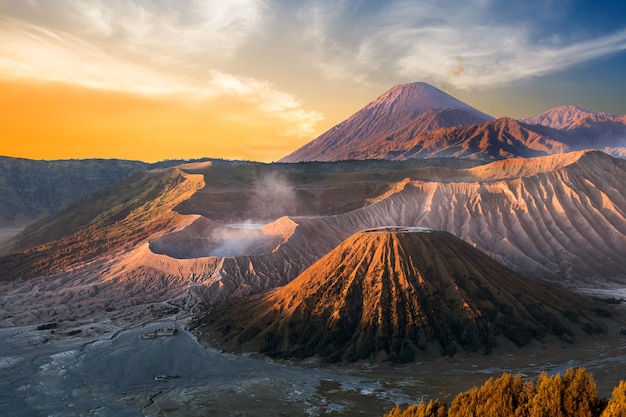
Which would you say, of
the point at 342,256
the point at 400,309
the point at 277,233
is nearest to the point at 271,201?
the point at 277,233

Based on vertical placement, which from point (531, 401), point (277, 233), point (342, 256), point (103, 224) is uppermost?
point (103, 224)

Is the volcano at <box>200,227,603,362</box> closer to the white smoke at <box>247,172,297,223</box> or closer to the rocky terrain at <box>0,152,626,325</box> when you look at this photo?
the rocky terrain at <box>0,152,626,325</box>

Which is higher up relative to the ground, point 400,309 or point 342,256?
point 342,256

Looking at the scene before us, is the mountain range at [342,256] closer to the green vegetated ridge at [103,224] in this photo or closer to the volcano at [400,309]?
the volcano at [400,309]

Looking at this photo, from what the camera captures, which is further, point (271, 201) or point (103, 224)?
point (271, 201)

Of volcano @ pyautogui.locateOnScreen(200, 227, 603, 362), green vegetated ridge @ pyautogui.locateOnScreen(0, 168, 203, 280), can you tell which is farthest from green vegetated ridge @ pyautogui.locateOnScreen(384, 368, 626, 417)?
green vegetated ridge @ pyautogui.locateOnScreen(0, 168, 203, 280)

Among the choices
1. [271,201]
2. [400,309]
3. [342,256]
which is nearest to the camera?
[400,309]

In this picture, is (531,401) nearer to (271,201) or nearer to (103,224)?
(271,201)

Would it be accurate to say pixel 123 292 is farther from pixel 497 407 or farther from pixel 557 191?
pixel 557 191
